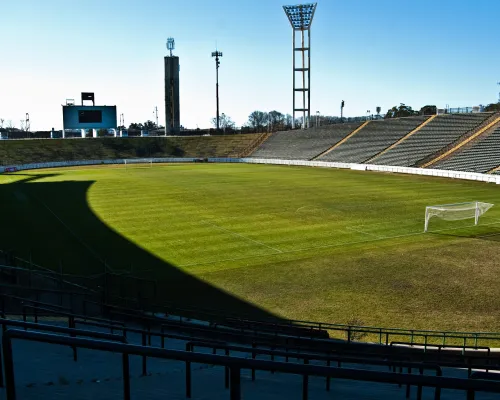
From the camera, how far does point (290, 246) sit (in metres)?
27.8

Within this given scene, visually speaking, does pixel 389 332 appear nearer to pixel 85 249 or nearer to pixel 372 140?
pixel 85 249

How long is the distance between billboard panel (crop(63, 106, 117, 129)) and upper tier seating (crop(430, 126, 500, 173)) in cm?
6612

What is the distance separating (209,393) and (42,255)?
72.6 feet

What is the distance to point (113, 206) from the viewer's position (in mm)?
41469

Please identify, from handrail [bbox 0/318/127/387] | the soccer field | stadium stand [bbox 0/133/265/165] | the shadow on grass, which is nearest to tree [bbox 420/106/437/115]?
stadium stand [bbox 0/133/265/165]

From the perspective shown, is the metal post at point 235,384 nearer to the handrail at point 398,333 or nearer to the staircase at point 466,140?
the handrail at point 398,333

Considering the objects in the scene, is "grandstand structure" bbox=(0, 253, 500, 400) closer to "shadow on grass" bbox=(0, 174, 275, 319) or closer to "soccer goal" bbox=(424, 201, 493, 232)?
"shadow on grass" bbox=(0, 174, 275, 319)

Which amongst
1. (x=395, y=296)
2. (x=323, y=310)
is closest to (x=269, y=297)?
(x=323, y=310)

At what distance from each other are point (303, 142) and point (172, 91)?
52421 millimetres

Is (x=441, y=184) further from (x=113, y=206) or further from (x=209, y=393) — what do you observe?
Answer: (x=209, y=393)

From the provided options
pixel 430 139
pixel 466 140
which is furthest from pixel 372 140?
pixel 466 140

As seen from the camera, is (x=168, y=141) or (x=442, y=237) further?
(x=168, y=141)

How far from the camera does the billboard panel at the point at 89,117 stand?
9988cm

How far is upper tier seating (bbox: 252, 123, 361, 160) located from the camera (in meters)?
100
